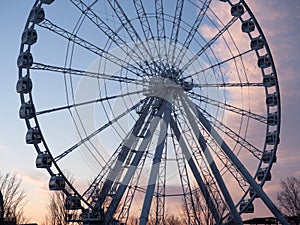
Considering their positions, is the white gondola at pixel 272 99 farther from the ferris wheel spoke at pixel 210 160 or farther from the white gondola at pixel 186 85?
the ferris wheel spoke at pixel 210 160

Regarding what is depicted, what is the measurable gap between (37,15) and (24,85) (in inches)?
185

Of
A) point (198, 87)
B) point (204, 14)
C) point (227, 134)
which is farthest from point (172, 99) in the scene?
point (204, 14)

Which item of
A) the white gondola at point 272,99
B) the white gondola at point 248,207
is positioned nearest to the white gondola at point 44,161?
the white gondola at point 248,207

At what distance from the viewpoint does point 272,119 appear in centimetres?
3847

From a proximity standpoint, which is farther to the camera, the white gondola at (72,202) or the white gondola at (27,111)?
the white gondola at (27,111)

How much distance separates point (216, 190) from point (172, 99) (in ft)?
23.0

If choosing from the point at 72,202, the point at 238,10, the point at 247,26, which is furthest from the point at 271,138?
the point at 72,202

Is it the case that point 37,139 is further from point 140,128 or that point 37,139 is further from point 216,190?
point 216,190

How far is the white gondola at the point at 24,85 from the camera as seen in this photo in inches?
1257

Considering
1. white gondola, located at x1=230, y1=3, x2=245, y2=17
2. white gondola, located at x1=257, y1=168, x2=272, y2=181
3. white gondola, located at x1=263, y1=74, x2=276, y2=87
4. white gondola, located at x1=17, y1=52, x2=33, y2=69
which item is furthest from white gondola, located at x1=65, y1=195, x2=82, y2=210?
white gondola, located at x1=230, y1=3, x2=245, y2=17

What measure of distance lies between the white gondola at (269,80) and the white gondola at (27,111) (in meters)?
17.4

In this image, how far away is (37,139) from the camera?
101 feet

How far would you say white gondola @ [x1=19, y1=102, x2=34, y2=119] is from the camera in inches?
1244

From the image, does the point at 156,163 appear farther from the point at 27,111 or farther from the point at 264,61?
the point at 264,61
